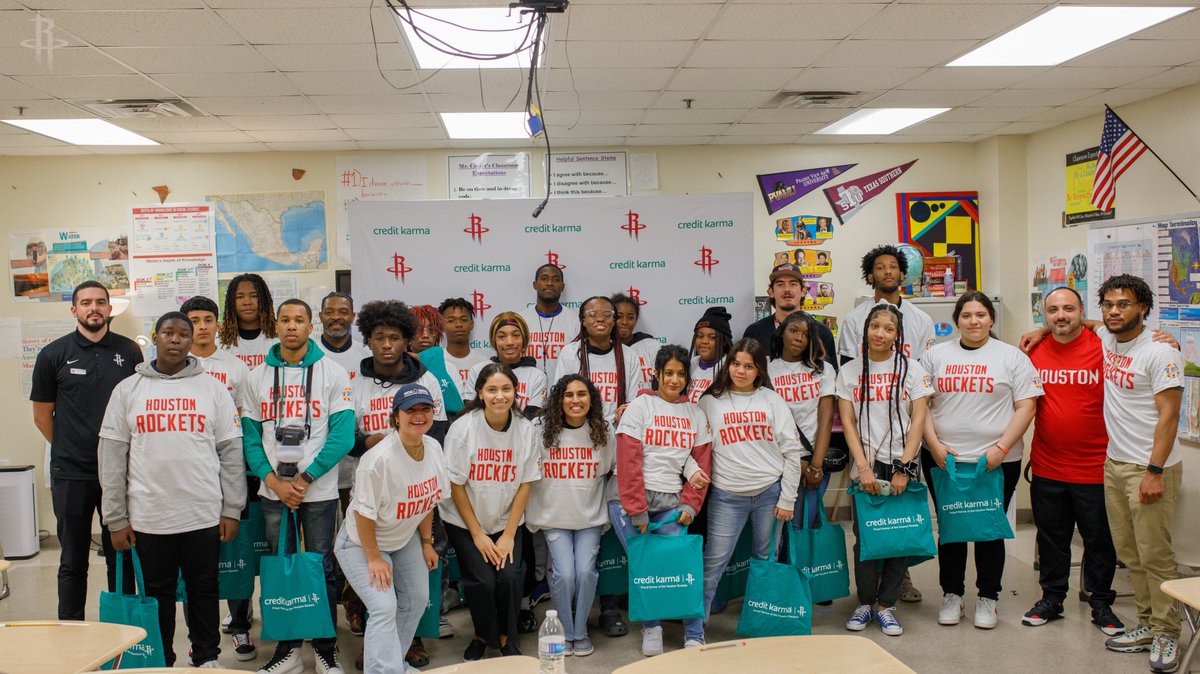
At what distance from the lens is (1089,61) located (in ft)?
14.0

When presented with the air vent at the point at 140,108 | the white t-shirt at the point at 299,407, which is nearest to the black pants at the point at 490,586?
Result: the white t-shirt at the point at 299,407

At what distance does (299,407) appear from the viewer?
11.6 ft

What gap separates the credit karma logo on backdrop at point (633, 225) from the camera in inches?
184

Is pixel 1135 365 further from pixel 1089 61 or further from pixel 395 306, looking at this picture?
pixel 395 306

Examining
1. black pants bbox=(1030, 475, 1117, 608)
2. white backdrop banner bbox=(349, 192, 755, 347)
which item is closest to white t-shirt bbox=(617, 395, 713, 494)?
white backdrop banner bbox=(349, 192, 755, 347)

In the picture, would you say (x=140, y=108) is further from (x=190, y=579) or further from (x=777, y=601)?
(x=777, y=601)

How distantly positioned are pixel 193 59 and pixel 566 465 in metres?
2.58

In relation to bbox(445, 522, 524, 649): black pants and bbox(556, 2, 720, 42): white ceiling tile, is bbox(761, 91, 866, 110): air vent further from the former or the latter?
bbox(445, 522, 524, 649): black pants

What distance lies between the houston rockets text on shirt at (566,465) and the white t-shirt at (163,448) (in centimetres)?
141

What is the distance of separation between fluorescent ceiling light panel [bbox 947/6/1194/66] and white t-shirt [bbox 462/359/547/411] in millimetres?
2683

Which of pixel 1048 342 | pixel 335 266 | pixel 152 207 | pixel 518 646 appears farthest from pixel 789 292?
pixel 152 207

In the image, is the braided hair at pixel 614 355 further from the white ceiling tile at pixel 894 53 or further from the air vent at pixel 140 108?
the air vent at pixel 140 108

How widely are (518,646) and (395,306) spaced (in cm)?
167

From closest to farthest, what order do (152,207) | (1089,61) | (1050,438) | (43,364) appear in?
(43,364)
(1050,438)
(1089,61)
(152,207)
